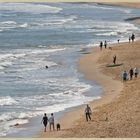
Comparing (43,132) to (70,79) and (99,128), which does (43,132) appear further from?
(70,79)

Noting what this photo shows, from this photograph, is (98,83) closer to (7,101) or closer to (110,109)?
(7,101)

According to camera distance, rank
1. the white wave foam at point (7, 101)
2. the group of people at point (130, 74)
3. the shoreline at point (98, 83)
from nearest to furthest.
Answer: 1. the shoreline at point (98, 83)
2. the white wave foam at point (7, 101)
3. the group of people at point (130, 74)

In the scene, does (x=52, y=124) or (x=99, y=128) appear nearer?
(x=99, y=128)

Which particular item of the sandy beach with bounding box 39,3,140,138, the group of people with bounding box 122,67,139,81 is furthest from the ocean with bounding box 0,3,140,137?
the group of people with bounding box 122,67,139,81

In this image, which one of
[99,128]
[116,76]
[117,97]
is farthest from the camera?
[116,76]

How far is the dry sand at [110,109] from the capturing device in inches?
646

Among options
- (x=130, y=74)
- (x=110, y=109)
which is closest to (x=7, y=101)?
(x=110, y=109)

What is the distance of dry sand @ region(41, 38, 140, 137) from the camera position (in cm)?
1641

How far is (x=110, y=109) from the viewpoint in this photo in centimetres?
2075

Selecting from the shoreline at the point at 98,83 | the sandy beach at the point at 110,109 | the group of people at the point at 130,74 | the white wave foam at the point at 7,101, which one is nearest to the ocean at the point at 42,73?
the white wave foam at the point at 7,101

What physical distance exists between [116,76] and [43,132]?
13.3 metres

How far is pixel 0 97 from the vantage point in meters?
24.9

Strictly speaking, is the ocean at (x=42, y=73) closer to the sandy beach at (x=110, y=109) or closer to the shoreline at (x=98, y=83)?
the shoreline at (x=98, y=83)

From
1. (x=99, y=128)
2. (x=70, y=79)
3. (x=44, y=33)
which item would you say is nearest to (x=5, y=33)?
(x=44, y=33)
